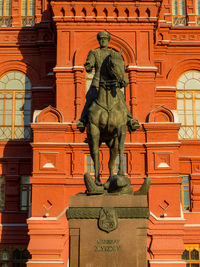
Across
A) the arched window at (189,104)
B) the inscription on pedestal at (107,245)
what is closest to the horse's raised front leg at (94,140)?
the inscription on pedestal at (107,245)

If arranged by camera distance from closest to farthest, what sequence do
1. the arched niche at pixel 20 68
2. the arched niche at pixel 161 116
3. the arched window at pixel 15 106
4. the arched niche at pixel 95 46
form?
the arched niche at pixel 161 116 < the arched niche at pixel 95 46 < the arched window at pixel 15 106 < the arched niche at pixel 20 68

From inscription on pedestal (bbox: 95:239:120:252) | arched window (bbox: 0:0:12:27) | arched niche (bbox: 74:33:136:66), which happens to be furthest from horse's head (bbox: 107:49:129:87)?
arched window (bbox: 0:0:12:27)

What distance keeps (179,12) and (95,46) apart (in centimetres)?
596

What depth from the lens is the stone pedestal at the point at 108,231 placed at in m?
8.04

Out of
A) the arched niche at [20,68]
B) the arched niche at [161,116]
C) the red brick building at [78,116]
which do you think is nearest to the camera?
the red brick building at [78,116]

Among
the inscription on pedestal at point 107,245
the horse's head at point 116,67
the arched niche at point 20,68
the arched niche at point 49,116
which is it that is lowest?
the inscription on pedestal at point 107,245

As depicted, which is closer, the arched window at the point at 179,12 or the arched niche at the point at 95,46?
the arched niche at the point at 95,46

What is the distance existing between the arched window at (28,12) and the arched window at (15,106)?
2.71 meters

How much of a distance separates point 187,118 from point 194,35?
4169 mm

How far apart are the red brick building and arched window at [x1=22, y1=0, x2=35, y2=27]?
0.06 metres

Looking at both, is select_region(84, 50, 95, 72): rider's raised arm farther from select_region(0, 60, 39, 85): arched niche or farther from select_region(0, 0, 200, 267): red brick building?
select_region(0, 60, 39, 85): arched niche

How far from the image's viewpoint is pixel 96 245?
809 cm

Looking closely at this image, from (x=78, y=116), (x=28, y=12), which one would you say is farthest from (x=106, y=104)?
(x=28, y=12)

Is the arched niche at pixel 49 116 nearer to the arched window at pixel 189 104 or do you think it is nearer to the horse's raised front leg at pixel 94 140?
the arched window at pixel 189 104
